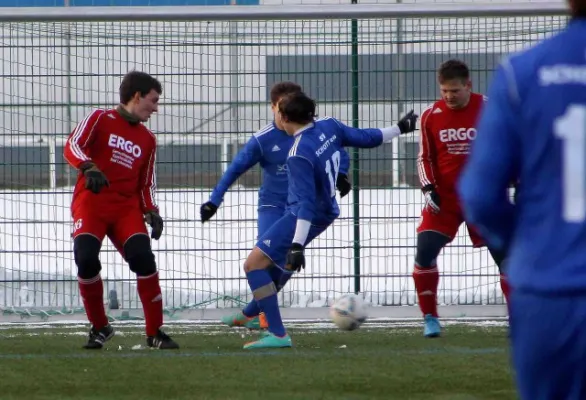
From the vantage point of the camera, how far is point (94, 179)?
703 centimetres

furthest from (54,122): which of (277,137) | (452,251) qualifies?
(452,251)

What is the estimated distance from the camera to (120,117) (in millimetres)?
7676

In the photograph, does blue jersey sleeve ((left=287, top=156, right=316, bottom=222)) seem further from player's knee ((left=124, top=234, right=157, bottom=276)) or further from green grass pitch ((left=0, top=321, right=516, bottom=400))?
player's knee ((left=124, top=234, right=157, bottom=276))

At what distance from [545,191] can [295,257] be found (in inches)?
176

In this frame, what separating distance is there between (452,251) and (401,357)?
2973 mm

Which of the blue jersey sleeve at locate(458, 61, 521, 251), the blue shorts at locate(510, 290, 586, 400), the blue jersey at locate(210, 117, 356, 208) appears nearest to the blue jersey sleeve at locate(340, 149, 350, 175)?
the blue jersey at locate(210, 117, 356, 208)

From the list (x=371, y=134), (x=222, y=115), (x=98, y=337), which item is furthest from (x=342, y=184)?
(x=98, y=337)

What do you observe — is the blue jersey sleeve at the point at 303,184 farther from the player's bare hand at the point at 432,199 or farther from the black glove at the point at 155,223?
the player's bare hand at the point at 432,199

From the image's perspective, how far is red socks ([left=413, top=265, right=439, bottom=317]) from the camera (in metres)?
8.21

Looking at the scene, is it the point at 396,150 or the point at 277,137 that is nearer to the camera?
the point at 277,137

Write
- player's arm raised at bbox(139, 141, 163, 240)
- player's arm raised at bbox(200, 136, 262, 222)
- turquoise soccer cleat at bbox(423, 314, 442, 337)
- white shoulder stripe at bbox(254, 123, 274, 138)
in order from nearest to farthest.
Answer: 1. player's arm raised at bbox(139, 141, 163, 240)
2. turquoise soccer cleat at bbox(423, 314, 442, 337)
3. player's arm raised at bbox(200, 136, 262, 222)
4. white shoulder stripe at bbox(254, 123, 274, 138)

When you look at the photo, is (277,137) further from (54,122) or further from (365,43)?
(54,122)

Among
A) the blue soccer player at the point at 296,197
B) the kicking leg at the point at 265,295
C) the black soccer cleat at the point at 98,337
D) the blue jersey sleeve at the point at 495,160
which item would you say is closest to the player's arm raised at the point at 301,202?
the blue soccer player at the point at 296,197

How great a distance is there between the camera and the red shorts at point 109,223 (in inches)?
294
